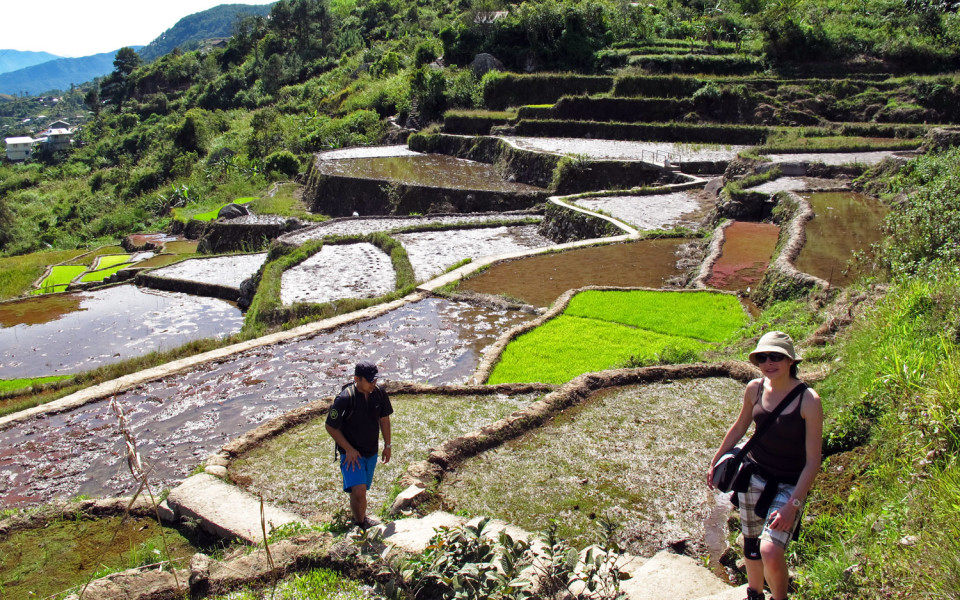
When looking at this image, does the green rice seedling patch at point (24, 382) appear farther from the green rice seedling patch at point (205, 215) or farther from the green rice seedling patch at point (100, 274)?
the green rice seedling patch at point (205, 215)

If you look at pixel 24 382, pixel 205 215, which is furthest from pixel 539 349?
pixel 205 215

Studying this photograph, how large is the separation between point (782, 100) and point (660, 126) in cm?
515

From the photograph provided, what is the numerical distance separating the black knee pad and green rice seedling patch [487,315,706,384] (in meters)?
→ 4.52

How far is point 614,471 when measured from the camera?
5250 millimetres

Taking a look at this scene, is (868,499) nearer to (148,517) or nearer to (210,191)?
(148,517)

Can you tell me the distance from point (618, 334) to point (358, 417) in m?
5.90

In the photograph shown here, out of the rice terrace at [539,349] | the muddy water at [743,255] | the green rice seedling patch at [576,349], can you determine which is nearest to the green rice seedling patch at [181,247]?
the rice terrace at [539,349]

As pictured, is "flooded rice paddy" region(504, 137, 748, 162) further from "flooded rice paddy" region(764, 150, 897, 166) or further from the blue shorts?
the blue shorts

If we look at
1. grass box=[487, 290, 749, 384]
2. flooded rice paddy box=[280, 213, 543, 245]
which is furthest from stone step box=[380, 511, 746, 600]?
flooded rice paddy box=[280, 213, 543, 245]

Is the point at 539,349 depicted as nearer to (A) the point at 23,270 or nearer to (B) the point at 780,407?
(B) the point at 780,407

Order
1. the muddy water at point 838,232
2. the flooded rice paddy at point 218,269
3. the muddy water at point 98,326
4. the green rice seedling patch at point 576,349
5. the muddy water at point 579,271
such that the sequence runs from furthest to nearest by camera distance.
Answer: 1. the flooded rice paddy at point 218,269
2. the muddy water at point 98,326
3. the muddy water at point 579,271
4. the muddy water at point 838,232
5. the green rice seedling patch at point 576,349

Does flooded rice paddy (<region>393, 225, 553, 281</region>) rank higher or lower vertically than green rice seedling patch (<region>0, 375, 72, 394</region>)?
higher

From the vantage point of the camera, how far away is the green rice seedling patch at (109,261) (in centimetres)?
2309

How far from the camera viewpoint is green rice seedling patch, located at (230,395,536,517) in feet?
17.4
